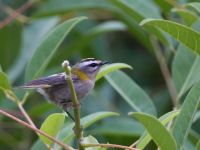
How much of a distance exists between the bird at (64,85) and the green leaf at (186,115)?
651 millimetres

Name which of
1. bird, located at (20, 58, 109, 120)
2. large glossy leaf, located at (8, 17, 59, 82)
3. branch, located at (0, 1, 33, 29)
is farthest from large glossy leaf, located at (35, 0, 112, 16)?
bird, located at (20, 58, 109, 120)

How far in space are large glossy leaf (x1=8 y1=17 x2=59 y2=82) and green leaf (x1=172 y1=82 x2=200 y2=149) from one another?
2815 millimetres

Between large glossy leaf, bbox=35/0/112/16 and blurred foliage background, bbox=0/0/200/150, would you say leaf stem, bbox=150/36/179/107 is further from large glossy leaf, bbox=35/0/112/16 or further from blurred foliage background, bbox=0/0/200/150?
large glossy leaf, bbox=35/0/112/16

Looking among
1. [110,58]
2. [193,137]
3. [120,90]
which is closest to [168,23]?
[120,90]

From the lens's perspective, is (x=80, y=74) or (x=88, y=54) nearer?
(x=80, y=74)

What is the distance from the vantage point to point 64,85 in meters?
3.00

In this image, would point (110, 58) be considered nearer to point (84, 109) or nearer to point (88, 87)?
point (84, 109)

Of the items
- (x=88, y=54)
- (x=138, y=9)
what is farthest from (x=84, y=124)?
(x=88, y=54)

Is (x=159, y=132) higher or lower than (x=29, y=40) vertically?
higher

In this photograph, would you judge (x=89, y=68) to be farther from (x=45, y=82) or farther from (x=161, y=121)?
(x=161, y=121)

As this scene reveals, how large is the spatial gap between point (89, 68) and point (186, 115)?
Answer: 88 centimetres

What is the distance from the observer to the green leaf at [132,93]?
3.22 meters

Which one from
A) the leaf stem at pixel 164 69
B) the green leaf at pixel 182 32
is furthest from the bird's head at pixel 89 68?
the green leaf at pixel 182 32

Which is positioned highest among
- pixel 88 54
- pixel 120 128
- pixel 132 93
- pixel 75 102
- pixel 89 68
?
pixel 75 102
